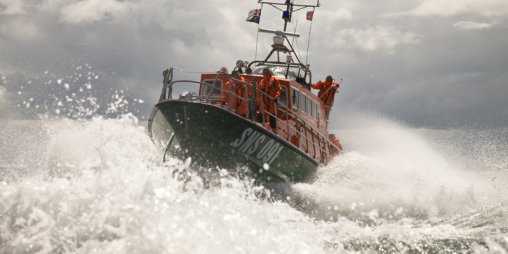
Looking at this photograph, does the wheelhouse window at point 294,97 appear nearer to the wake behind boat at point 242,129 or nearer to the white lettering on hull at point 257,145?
the wake behind boat at point 242,129

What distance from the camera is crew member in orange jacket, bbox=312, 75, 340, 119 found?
42.0 ft

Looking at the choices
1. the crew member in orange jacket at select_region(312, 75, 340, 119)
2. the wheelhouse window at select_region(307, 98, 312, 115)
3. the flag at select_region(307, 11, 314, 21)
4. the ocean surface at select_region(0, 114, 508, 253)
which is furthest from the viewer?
the flag at select_region(307, 11, 314, 21)

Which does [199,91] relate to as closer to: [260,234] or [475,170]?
[260,234]

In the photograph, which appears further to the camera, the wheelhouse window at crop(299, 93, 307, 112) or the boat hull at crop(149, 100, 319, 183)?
the wheelhouse window at crop(299, 93, 307, 112)

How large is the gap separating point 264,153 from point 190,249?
4.86 meters

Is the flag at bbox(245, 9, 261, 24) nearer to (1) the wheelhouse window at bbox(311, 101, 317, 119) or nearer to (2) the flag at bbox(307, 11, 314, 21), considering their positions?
(2) the flag at bbox(307, 11, 314, 21)

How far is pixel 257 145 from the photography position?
330 inches

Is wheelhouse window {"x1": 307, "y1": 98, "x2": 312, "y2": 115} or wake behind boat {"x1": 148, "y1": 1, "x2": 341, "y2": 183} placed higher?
wheelhouse window {"x1": 307, "y1": 98, "x2": 312, "y2": 115}

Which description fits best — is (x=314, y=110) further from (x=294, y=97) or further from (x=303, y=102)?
(x=294, y=97)

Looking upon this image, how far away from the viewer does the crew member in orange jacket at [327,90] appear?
1279 centimetres

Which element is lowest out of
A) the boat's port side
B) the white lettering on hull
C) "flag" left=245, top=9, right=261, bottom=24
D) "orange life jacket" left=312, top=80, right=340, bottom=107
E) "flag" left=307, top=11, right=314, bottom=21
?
the white lettering on hull

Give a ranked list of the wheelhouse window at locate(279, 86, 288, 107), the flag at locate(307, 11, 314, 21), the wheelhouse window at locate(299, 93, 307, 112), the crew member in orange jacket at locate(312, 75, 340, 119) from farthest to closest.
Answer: the flag at locate(307, 11, 314, 21)
the crew member in orange jacket at locate(312, 75, 340, 119)
the wheelhouse window at locate(299, 93, 307, 112)
the wheelhouse window at locate(279, 86, 288, 107)

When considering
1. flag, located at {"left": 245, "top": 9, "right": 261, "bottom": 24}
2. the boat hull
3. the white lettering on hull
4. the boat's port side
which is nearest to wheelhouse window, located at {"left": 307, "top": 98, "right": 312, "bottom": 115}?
the boat's port side

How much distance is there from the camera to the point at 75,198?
4.31 m
